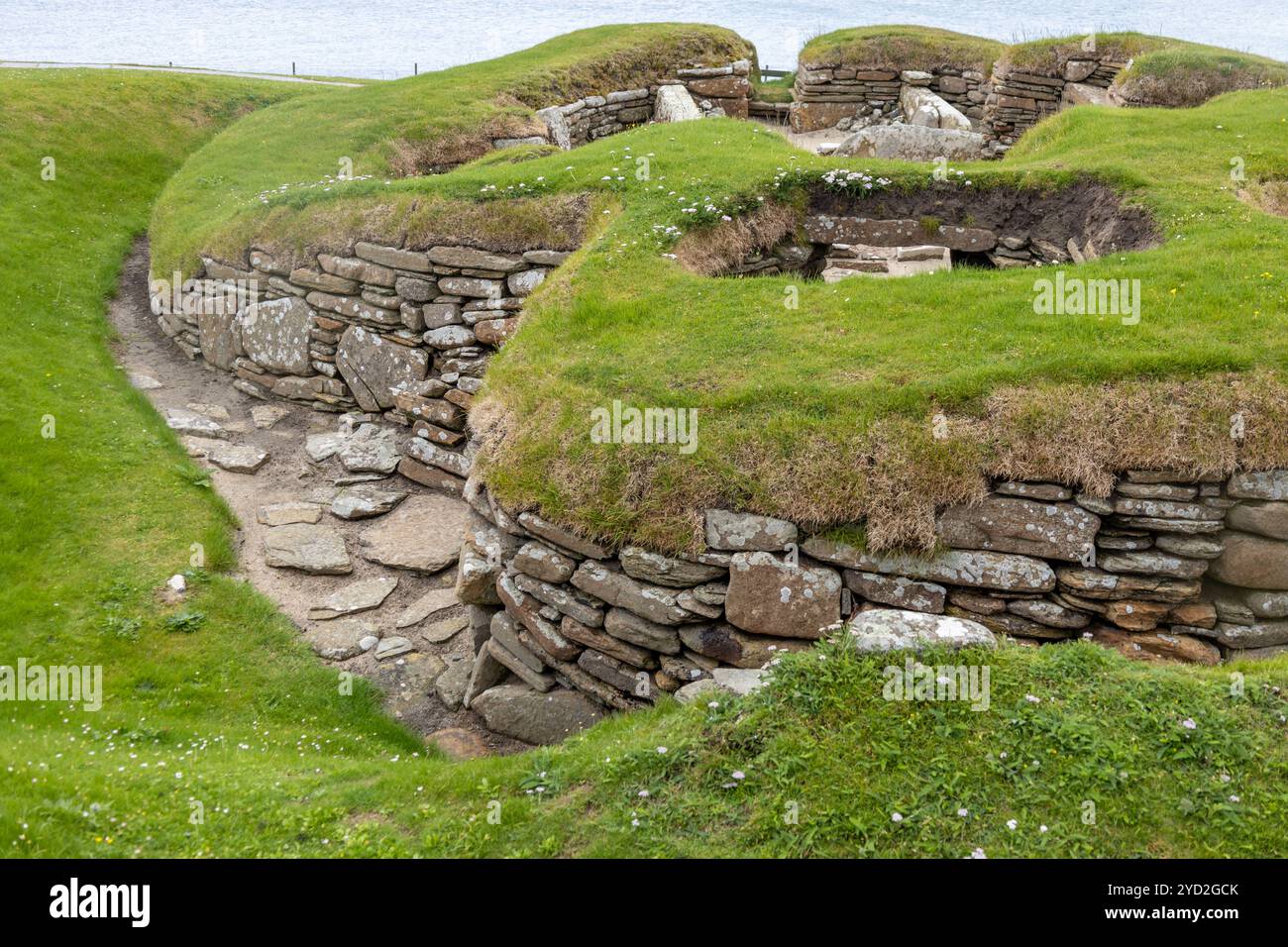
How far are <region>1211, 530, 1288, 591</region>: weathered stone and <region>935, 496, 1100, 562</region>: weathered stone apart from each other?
1140 mm

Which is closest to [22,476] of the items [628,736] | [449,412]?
[449,412]

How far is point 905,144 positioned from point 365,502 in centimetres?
1201

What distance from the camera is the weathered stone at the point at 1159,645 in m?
8.71

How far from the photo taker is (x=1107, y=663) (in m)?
7.21

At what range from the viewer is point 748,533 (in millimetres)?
9008

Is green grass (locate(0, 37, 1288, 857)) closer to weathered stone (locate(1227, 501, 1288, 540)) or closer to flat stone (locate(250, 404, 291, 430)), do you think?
weathered stone (locate(1227, 501, 1288, 540))

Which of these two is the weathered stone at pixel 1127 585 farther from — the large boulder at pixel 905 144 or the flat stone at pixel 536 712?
the large boulder at pixel 905 144

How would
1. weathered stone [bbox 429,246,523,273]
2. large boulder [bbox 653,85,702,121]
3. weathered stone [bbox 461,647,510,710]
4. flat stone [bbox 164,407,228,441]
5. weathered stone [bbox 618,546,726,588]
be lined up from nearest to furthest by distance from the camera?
weathered stone [bbox 618,546,726,588]
weathered stone [bbox 461,647,510,710]
weathered stone [bbox 429,246,523,273]
flat stone [bbox 164,407,228,441]
large boulder [bbox 653,85,702,121]

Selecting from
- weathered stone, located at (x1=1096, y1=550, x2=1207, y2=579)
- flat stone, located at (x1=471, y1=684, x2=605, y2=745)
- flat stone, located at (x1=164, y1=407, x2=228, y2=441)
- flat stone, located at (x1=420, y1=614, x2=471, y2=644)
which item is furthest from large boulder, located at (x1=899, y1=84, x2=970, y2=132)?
flat stone, located at (x1=471, y1=684, x2=605, y2=745)


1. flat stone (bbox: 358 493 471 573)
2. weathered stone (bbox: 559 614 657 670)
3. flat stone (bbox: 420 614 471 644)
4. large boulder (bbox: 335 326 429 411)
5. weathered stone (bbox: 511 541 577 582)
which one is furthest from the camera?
large boulder (bbox: 335 326 429 411)

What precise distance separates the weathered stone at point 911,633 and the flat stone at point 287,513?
901cm

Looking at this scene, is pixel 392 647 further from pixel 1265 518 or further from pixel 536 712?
pixel 1265 518

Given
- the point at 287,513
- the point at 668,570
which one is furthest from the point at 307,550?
the point at 668,570

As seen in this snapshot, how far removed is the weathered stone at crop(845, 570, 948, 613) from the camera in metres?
8.80
